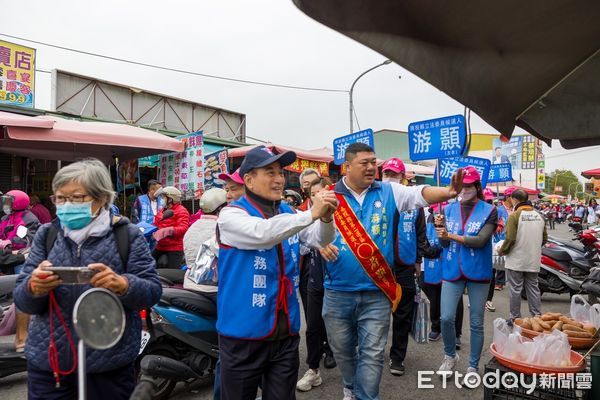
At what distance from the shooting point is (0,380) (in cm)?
409

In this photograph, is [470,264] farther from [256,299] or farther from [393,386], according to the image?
[256,299]

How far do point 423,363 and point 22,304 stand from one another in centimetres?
389

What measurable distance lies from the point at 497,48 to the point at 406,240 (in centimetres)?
256

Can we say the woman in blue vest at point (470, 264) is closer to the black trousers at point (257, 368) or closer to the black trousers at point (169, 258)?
the black trousers at point (257, 368)

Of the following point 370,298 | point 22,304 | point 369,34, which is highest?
point 369,34

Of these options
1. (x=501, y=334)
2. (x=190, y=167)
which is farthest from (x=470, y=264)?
(x=190, y=167)

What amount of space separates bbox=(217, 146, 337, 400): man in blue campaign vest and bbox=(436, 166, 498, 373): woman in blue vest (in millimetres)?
2005

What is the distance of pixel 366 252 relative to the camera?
310 centimetres

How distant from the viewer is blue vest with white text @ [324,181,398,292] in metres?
3.09

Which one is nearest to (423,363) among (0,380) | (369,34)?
(369,34)

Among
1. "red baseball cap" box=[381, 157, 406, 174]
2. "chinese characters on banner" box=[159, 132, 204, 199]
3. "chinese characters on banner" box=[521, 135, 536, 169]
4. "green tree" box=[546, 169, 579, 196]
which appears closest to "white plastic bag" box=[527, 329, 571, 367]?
"red baseball cap" box=[381, 157, 406, 174]

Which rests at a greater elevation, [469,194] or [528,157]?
[528,157]

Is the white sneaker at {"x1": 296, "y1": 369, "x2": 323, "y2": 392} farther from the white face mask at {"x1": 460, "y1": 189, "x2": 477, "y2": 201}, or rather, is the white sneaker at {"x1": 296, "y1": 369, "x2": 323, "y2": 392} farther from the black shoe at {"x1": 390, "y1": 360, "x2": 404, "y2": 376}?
the white face mask at {"x1": 460, "y1": 189, "x2": 477, "y2": 201}

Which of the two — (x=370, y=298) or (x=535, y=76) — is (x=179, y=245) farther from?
(x=535, y=76)
